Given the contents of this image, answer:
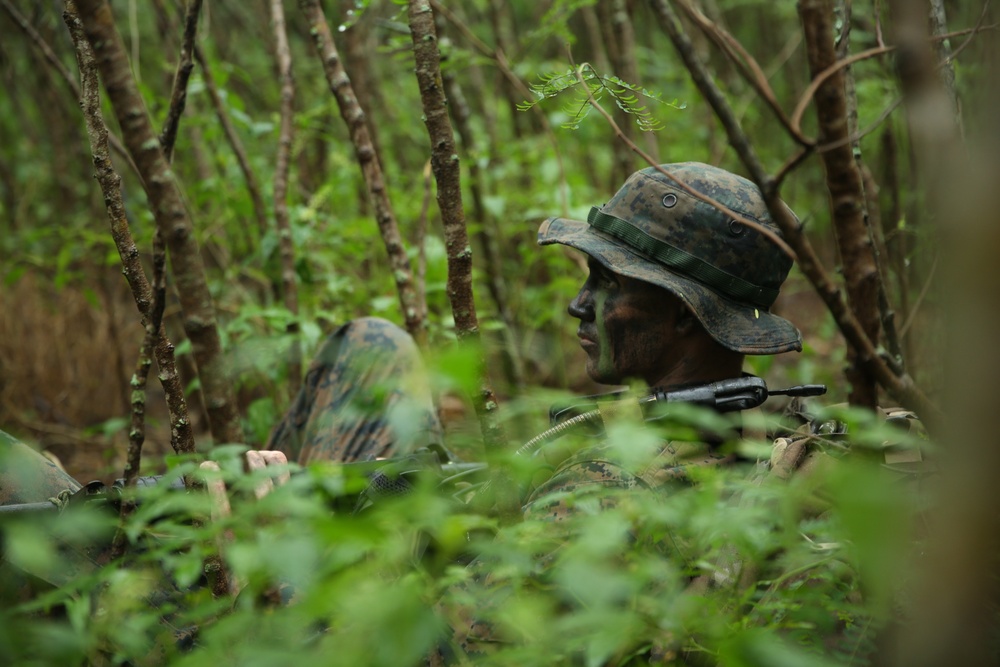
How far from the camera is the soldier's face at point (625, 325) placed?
248 cm

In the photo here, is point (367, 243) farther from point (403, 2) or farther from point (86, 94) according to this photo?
point (86, 94)

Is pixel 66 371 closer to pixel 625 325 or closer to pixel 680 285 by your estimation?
pixel 625 325

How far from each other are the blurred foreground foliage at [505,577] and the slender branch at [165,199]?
926 millimetres

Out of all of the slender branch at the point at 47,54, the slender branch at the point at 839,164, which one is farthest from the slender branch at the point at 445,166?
the slender branch at the point at 47,54

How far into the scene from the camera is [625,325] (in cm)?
251

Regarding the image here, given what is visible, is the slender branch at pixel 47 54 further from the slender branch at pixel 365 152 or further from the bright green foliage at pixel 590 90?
the bright green foliage at pixel 590 90

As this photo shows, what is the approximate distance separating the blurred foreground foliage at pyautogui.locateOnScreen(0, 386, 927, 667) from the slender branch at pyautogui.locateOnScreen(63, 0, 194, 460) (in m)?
0.64

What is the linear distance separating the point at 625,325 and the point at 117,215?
1.40m

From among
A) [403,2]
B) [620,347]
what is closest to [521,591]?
[620,347]

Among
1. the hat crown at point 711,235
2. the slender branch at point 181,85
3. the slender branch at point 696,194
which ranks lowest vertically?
the hat crown at point 711,235

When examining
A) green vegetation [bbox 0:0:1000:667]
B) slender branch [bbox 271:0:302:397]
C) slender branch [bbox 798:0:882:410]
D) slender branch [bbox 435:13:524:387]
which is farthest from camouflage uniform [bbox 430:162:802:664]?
slender branch [bbox 435:13:524:387]

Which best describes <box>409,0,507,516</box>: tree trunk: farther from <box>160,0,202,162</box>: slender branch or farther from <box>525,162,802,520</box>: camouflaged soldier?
<box>160,0,202,162</box>: slender branch

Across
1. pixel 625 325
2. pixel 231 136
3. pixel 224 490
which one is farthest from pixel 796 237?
pixel 231 136

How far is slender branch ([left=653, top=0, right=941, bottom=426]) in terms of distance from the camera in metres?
1.46
